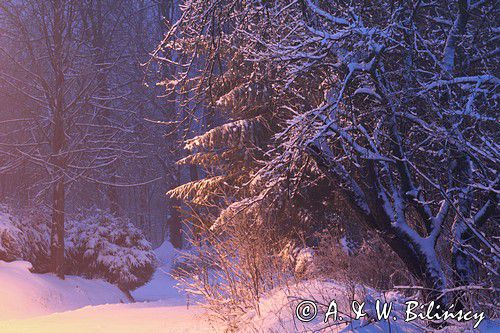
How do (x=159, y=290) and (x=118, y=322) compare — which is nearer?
(x=118, y=322)

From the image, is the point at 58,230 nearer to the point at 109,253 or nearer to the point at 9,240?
the point at 9,240

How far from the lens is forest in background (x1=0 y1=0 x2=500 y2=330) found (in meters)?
5.67

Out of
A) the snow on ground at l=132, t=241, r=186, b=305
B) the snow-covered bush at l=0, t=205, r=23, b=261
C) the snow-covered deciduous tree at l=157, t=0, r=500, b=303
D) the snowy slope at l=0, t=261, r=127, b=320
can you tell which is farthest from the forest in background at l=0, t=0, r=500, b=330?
the snow on ground at l=132, t=241, r=186, b=305

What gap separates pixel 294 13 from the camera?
302 inches

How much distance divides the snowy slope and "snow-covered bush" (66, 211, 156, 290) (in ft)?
1.98

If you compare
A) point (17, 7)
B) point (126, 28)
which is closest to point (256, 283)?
point (17, 7)

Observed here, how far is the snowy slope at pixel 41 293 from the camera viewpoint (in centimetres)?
1349

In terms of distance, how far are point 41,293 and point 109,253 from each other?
411 centimetres

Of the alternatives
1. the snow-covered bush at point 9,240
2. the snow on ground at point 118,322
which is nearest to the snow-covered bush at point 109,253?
the snow-covered bush at point 9,240

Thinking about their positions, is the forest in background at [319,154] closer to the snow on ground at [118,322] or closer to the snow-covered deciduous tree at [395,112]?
the snow-covered deciduous tree at [395,112]

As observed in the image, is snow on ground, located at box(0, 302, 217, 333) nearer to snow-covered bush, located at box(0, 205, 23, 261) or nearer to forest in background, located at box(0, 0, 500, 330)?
forest in background, located at box(0, 0, 500, 330)

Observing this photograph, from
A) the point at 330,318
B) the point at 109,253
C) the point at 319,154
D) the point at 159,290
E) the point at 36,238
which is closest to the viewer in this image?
the point at 330,318

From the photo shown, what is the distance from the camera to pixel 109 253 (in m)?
18.6

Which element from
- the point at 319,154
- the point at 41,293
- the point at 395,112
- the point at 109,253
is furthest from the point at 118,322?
the point at 109,253
